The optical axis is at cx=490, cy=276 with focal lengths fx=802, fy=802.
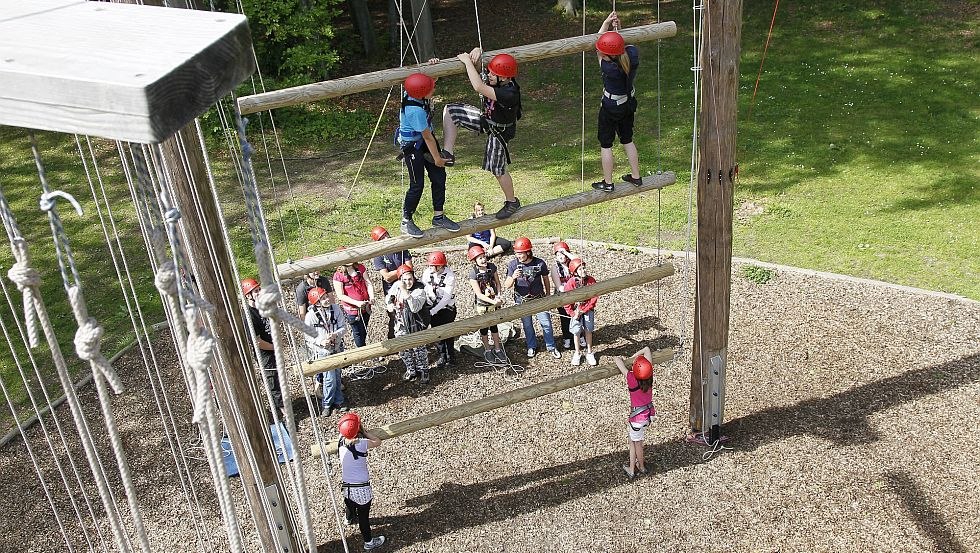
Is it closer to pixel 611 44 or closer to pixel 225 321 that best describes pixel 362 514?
pixel 225 321

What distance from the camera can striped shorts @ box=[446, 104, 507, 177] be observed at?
19.2 feet

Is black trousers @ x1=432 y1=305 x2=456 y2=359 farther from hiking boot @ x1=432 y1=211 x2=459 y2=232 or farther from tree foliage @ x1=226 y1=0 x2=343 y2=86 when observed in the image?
tree foliage @ x1=226 y1=0 x2=343 y2=86

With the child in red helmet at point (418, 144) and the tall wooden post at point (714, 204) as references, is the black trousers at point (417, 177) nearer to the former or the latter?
the child in red helmet at point (418, 144)

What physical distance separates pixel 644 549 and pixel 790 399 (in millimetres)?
2304

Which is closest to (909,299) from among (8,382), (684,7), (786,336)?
(786,336)

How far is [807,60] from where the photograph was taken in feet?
51.3

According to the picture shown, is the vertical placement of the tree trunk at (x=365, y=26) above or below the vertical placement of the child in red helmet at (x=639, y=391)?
above

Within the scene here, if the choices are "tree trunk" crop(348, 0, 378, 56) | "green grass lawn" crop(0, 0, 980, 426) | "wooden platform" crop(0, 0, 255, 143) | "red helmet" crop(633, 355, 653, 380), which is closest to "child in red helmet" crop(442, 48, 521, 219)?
"red helmet" crop(633, 355, 653, 380)

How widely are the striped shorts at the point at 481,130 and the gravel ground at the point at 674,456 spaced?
2.59 m

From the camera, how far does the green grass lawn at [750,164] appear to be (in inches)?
390

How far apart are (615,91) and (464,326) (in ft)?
7.02

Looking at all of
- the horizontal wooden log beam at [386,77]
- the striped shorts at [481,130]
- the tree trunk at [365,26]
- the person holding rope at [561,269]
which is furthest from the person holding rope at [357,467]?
the tree trunk at [365,26]

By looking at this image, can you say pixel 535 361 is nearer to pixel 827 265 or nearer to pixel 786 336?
pixel 786 336

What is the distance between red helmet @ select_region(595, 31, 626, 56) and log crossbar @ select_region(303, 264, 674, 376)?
1751 mm
